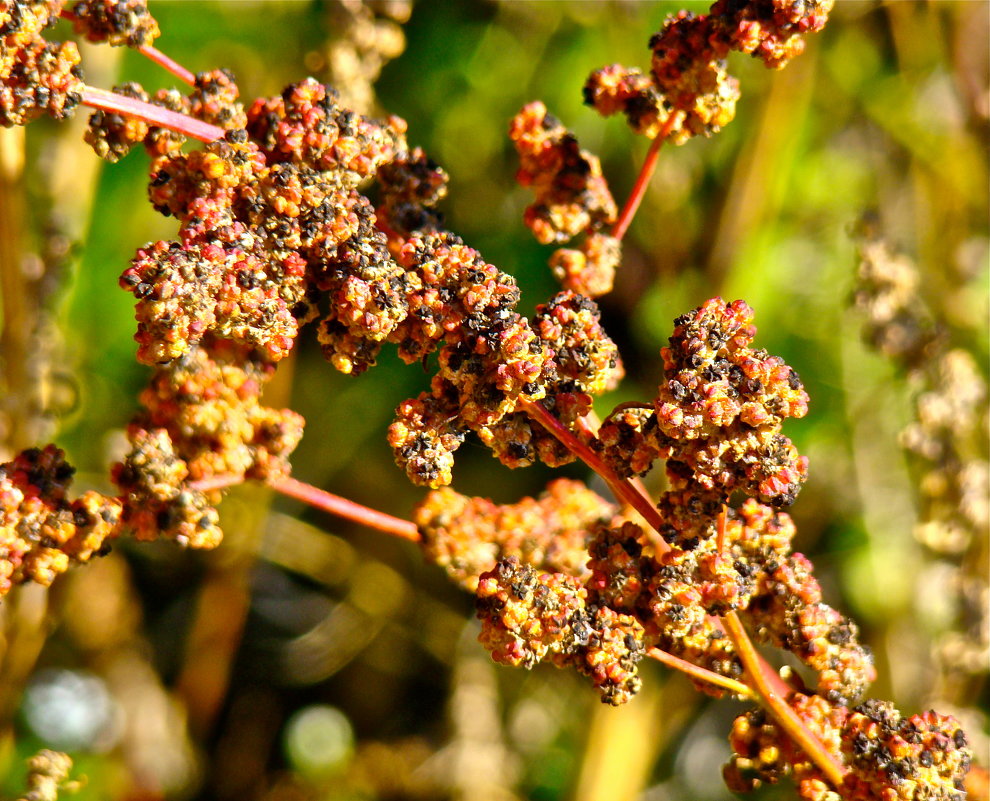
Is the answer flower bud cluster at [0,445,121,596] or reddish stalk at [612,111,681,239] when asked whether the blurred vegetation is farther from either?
flower bud cluster at [0,445,121,596]

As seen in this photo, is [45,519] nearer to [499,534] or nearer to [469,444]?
[499,534]

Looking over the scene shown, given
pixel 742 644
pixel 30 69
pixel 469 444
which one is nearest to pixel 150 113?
pixel 30 69

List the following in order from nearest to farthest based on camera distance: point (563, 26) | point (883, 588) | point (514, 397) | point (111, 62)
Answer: point (514, 397), point (111, 62), point (883, 588), point (563, 26)

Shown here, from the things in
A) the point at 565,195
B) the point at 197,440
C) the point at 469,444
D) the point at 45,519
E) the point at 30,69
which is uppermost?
the point at 469,444

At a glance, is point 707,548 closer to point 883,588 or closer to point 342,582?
point 883,588

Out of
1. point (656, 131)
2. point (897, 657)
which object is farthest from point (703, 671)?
point (897, 657)

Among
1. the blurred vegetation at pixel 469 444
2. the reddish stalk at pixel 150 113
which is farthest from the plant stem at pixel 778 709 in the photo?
the blurred vegetation at pixel 469 444

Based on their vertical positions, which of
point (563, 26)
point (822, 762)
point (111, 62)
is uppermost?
point (563, 26)
